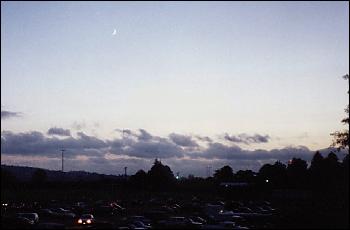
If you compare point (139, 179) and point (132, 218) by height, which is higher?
point (139, 179)

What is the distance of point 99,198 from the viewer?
77062 mm

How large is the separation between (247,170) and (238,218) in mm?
94996

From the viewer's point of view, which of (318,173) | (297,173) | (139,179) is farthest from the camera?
(139,179)

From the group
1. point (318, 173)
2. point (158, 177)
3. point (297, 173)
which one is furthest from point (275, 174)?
point (318, 173)

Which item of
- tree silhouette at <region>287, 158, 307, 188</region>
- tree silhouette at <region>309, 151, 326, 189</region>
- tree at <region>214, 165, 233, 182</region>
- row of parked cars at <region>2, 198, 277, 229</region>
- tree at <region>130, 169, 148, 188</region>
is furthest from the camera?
tree at <region>214, 165, 233, 182</region>

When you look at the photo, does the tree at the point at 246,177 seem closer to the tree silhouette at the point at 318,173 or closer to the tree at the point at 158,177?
the tree at the point at 158,177

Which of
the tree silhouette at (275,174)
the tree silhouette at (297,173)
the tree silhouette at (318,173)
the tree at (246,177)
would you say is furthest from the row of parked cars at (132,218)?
the tree at (246,177)

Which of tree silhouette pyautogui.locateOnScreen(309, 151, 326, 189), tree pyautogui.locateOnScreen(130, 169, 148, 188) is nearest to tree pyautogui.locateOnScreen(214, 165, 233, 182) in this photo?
tree pyautogui.locateOnScreen(130, 169, 148, 188)

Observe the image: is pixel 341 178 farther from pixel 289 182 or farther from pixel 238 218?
pixel 289 182

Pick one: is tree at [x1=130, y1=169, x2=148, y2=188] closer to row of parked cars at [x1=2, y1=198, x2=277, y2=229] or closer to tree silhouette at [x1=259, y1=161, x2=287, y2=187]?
tree silhouette at [x1=259, y1=161, x2=287, y2=187]

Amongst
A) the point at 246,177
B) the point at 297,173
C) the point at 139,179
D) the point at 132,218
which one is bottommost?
the point at 132,218

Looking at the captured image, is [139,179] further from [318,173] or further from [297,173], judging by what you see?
[318,173]

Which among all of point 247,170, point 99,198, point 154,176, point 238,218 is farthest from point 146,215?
point 247,170

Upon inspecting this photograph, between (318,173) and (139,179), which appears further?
(139,179)
